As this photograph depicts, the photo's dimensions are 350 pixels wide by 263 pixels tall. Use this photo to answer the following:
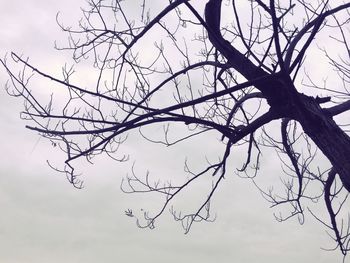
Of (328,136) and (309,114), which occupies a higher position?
(309,114)

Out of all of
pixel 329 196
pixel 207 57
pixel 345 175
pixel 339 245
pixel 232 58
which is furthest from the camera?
pixel 207 57

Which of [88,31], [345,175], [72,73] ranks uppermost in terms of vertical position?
[88,31]

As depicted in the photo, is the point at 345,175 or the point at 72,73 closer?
the point at 345,175

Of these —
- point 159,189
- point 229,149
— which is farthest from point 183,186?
point 229,149

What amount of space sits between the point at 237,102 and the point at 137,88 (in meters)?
1.05

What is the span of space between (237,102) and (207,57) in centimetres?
141

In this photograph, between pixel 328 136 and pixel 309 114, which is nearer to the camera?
pixel 328 136

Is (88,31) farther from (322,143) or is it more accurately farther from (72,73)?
(322,143)

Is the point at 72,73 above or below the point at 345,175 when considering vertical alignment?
above

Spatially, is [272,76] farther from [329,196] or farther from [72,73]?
[72,73]

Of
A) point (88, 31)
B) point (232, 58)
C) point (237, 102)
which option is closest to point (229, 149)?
point (237, 102)

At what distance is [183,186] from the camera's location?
497cm

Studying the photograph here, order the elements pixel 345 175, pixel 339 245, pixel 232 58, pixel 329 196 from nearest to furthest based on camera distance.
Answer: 1. pixel 345 175
2. pixel 232 58
3. pixel 329 196
4. pixel 339 245

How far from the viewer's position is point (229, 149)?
454cm
